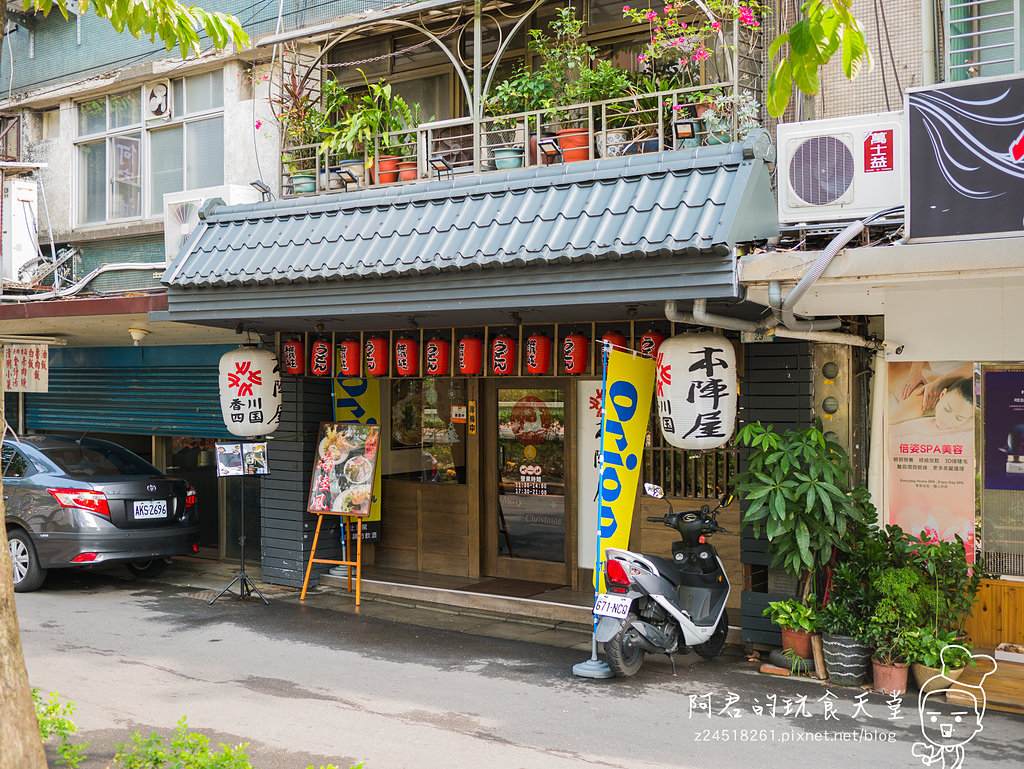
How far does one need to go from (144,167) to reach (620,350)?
A: 29.6ft

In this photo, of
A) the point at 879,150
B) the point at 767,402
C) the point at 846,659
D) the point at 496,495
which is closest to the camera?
the point at 879,150

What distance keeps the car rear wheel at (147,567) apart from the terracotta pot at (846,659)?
8719mm

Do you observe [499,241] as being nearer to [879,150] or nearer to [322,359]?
[879,150]

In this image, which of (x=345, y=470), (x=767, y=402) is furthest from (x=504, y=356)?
(x=767, y=402)

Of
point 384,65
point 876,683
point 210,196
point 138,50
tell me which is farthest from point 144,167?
point 876,683

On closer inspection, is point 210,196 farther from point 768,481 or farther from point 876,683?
point 876,683

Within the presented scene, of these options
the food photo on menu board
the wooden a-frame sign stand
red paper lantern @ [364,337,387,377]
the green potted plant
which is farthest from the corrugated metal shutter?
the green potted plant

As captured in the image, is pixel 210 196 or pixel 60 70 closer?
pixel 210 196

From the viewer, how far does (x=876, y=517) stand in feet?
26.0

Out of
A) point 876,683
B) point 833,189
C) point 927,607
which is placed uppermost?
point 833,189

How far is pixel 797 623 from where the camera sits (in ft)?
25.5

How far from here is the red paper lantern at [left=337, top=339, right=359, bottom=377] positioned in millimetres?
10945

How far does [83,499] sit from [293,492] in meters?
2.37

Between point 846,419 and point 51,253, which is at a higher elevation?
point 51,253
